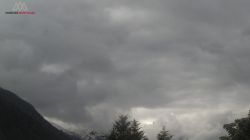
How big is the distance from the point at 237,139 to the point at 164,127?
26.4m

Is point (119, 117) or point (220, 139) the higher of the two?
point (119, 117)

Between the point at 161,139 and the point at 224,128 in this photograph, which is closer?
the point at 224,128

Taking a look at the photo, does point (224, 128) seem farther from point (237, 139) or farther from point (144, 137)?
point (144, 137)

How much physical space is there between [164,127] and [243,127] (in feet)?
87.0

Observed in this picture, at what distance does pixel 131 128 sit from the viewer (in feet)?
177

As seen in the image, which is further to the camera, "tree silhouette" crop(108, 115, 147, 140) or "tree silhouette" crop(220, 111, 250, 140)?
"tree silhouette" crop(108, 115, 147, 140)

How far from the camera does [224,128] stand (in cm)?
3650

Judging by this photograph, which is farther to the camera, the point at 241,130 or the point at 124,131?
the point at 124,131

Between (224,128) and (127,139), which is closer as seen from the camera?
(224,128)

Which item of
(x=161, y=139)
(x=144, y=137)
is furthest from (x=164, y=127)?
(x=144, y=137)

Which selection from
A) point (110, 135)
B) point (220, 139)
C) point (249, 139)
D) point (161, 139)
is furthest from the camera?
point (161, 139)

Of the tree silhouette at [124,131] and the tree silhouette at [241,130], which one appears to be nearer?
the tree silhouette at [241,130]

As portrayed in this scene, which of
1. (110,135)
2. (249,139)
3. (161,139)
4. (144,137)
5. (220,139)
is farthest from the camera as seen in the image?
(161,139)

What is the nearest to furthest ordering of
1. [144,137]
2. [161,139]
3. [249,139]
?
[249,139] → [144,137] → [161,139]
